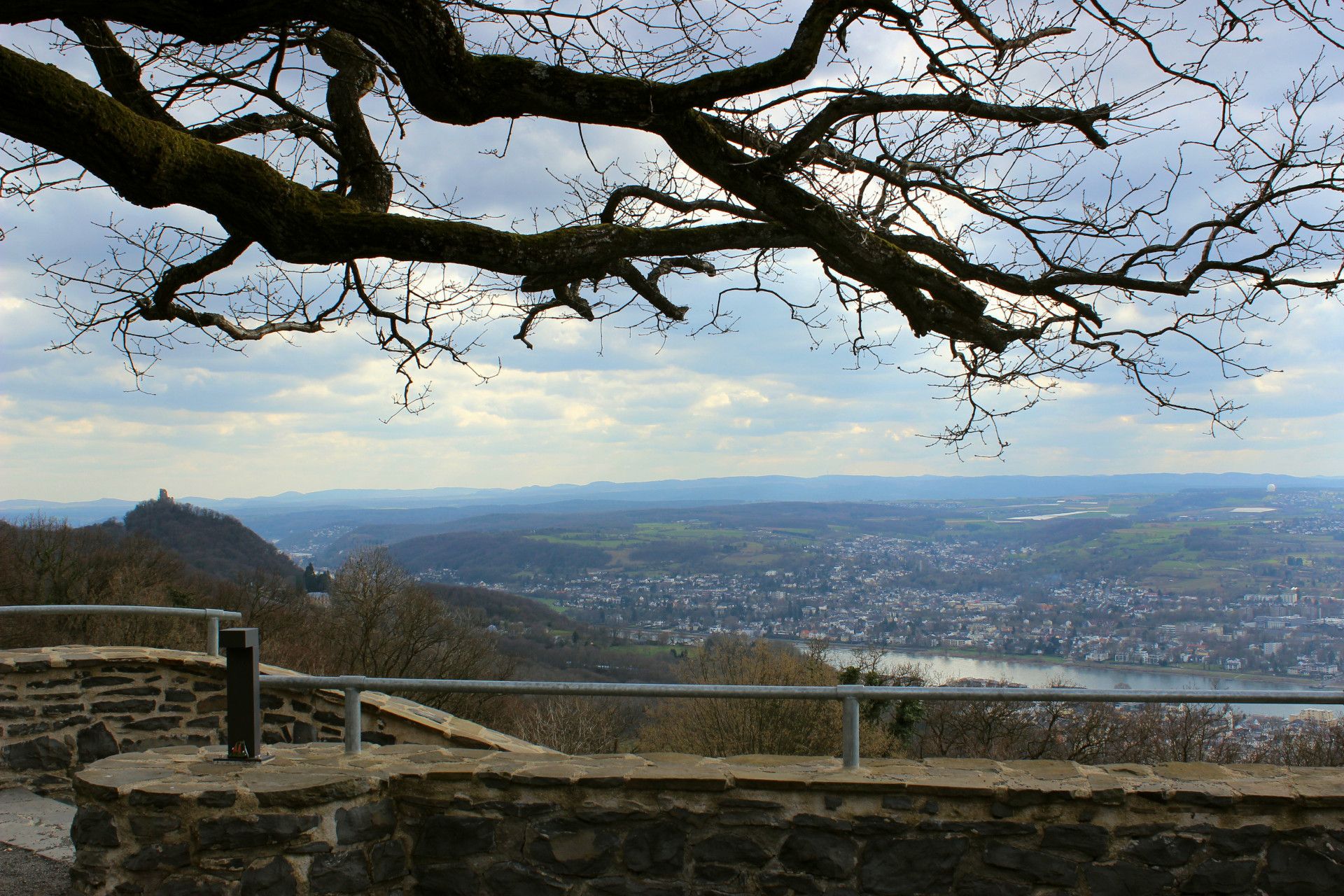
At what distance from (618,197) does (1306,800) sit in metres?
5.01

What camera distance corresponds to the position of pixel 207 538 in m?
44.4

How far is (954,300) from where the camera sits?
5.07 metres

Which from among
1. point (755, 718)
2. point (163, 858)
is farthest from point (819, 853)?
point (755, 718)

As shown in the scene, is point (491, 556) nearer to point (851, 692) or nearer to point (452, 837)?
point (452, 837)

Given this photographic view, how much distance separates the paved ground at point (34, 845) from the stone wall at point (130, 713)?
0.30 meters

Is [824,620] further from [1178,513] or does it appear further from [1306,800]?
[1306,800]

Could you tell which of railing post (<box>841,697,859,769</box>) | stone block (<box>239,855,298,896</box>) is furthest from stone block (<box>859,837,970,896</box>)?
stone block (<box>239,855,298,896</box>)

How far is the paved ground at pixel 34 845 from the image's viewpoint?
4.18 meters

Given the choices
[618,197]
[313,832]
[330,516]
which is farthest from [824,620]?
[330,516]

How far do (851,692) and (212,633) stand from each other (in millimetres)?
4588

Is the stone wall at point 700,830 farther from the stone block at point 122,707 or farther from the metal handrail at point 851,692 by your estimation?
the stone block at point 122,707

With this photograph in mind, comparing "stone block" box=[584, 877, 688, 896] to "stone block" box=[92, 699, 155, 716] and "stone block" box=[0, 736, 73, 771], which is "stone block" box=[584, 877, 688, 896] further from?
"stone block" box=[0, 736, 73, 771]

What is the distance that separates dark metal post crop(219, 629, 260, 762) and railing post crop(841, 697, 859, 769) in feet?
7.49

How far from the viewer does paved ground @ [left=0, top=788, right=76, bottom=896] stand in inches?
164
